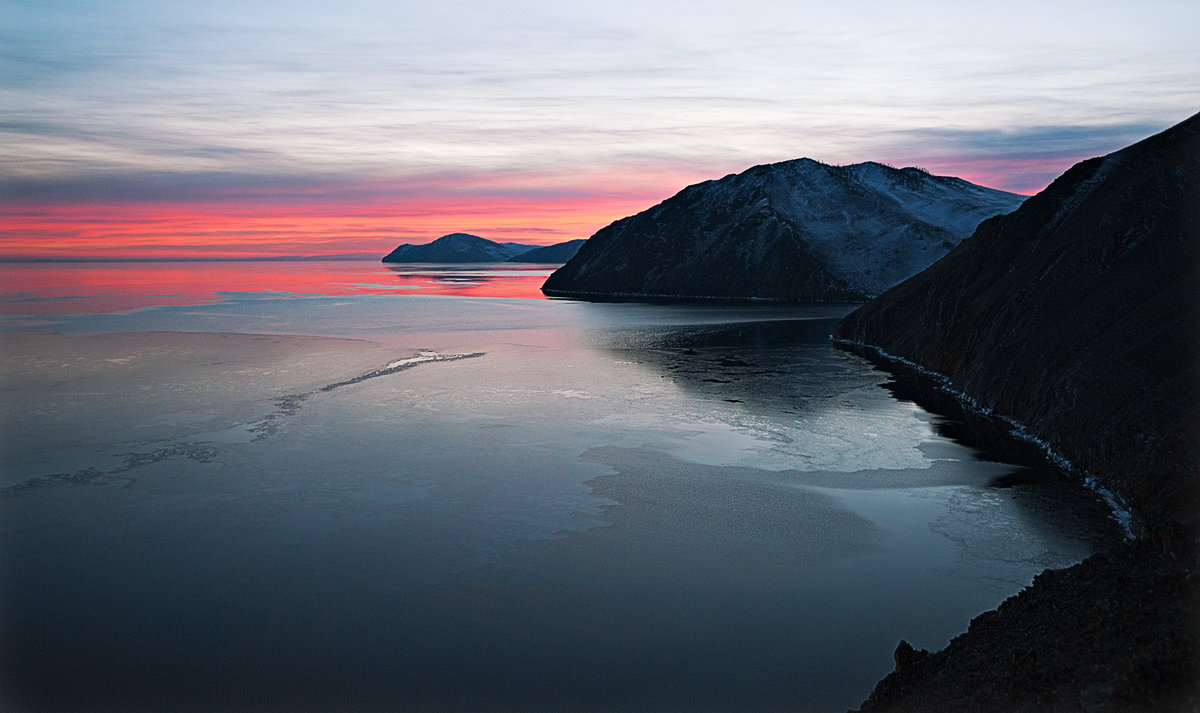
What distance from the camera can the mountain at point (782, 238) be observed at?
147 metres

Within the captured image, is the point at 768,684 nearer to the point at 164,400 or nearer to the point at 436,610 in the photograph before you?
the point at 436,610

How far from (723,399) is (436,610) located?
80.2 feet

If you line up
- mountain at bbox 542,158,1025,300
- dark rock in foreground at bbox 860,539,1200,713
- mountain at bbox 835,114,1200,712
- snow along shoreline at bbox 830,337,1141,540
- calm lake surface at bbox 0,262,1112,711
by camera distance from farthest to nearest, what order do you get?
mountain at bbox 542,158,1025,300 < snow along shoreline at bbox 830,337,1141,540 < calm lake surface at bbox 0,262,1112,711 < mountain at bbox 835,114,1200,712 < dark rock in foreground at bbox 860,539,1200,713

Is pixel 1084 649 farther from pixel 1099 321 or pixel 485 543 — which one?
pixel 1099 321

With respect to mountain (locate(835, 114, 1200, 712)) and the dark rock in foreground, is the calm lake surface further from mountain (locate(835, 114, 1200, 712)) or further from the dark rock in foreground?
mountain (locate(835, 114, 1200, 712))

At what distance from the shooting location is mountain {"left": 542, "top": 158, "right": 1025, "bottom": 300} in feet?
483

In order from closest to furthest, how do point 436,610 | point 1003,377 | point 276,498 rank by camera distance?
1. point 436,610
2. point 276,498
3. point 1003,377

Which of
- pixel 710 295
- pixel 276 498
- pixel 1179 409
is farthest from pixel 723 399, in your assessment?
pixel 710 295

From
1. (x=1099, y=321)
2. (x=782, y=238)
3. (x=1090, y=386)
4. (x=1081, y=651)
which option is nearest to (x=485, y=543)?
(x=1081, y=651)

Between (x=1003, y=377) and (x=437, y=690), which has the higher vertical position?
(x=1003, y=377)

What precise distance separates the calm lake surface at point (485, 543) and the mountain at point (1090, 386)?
5.98ft

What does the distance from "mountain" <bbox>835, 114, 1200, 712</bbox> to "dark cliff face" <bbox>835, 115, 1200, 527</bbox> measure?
3.3 inches

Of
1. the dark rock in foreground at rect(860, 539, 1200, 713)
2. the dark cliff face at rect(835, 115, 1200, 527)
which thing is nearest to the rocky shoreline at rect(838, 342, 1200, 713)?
the dark rock in foreground at rect(860, 539, 1200, 713)

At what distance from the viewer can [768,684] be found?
12.5 m
